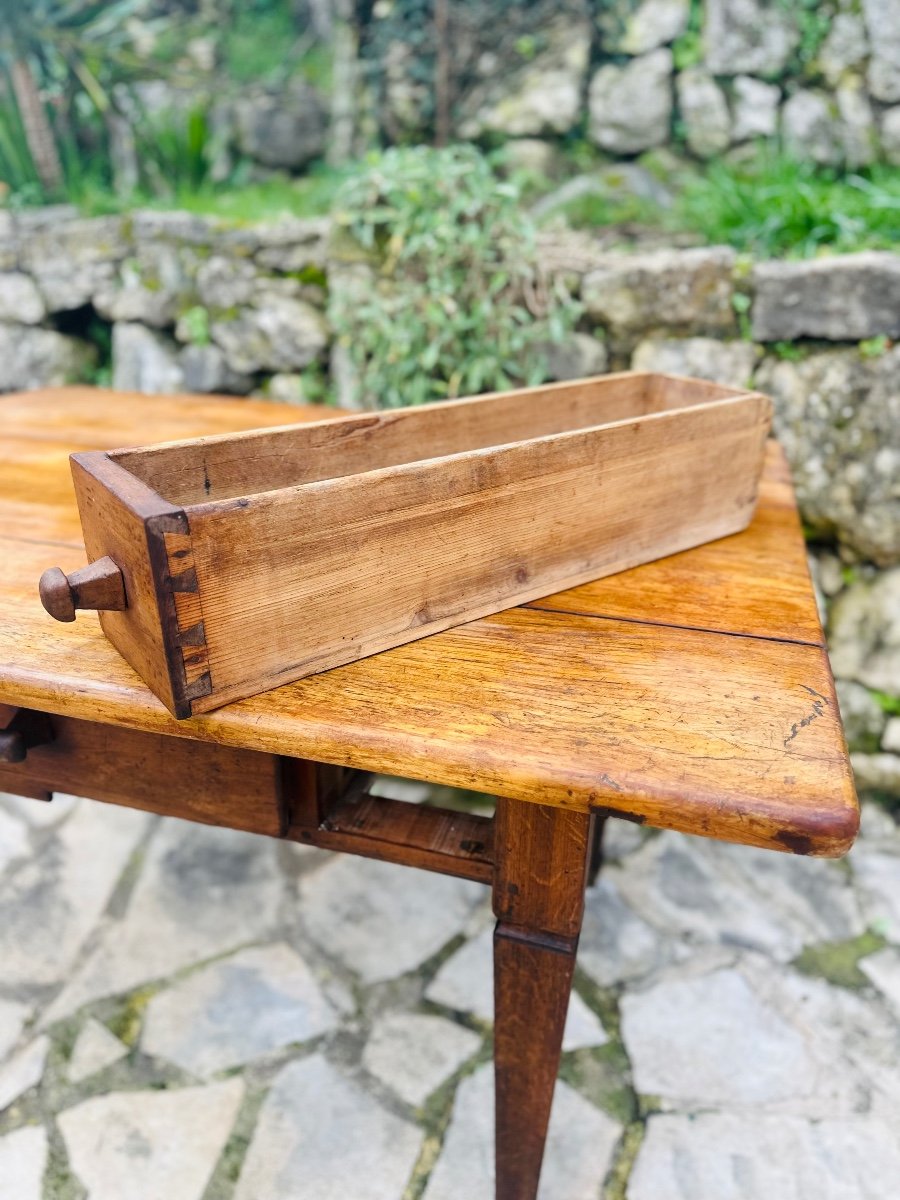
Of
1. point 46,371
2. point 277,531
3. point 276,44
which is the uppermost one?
point 276,44

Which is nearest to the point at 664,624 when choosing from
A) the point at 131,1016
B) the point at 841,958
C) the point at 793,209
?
the point at 841,958

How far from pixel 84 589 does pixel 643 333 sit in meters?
1.80

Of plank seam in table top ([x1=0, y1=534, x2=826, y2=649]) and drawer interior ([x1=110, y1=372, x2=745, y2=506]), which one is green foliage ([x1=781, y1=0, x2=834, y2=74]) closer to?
drawer interior ([x1=110, y1=372, x2=745, y2=506])

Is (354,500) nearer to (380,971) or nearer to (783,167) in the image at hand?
(380,971)

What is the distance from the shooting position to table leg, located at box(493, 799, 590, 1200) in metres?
0.92

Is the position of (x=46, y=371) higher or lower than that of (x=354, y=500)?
lower

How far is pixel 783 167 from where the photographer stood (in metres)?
2.68

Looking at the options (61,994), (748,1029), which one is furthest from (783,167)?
(61,994)

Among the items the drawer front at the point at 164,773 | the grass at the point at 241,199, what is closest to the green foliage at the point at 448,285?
the grass at the point at 241,199

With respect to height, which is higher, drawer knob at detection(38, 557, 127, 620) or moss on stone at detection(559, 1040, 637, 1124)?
drawer knob at detection(38, 557, 127, 620)

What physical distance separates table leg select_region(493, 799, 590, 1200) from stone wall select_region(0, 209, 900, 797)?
155 centimetres

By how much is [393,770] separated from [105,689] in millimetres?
318

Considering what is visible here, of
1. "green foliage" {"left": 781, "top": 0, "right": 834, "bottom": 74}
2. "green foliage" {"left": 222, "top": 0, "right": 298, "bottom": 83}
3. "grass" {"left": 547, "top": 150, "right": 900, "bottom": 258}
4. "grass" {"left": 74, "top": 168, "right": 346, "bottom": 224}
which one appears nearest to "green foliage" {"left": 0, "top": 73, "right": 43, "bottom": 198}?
"grass" {"left": 74, "top": 168, "right": 346, "bottom": 224}

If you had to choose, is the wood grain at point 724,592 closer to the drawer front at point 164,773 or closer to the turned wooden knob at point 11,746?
the drawer front at point 164,773
